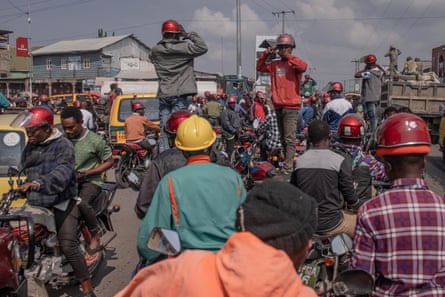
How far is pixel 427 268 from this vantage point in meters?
2.23

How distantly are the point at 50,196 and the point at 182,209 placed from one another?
237 centimetres

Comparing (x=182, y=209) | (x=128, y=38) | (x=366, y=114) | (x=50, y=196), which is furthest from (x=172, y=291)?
(x=128, y=38)

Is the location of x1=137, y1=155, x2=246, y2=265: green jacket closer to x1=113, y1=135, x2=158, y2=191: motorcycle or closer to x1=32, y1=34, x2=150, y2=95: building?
x1=113, y1=135, x2=158, y2=191: motorcycle

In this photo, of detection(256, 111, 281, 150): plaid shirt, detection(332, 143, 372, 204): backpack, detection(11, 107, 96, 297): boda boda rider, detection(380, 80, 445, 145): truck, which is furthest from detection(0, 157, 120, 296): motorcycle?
detection(380, 80, 445, 145): truck

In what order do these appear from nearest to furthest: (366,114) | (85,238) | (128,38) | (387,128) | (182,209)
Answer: (387,128) → (182,209) → (85,238) → (366,114) → (128,38)

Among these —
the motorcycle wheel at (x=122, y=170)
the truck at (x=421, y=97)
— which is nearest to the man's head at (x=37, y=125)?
the motorcycle wheel at (x=122, y=170)

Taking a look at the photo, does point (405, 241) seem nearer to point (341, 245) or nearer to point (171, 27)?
point (341, 245)

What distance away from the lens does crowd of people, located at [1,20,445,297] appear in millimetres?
1478

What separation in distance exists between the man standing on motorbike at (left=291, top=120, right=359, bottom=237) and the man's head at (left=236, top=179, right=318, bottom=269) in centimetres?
258

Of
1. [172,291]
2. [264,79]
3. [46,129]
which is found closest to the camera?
[172,291]

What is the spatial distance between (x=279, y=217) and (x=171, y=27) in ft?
15.2

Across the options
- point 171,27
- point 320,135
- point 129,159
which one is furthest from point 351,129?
point 129,159

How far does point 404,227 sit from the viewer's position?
88.7 inches

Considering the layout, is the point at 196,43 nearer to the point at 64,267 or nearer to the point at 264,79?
the point at 64,267
